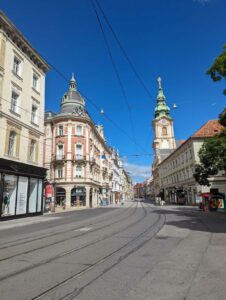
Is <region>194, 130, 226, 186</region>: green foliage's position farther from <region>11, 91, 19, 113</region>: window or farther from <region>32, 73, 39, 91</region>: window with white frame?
<region>32, 73, 39, 91</region>: window with white frame

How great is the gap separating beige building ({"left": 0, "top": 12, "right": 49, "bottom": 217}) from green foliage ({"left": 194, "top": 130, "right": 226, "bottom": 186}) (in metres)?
16.1

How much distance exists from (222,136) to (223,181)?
27.8 m

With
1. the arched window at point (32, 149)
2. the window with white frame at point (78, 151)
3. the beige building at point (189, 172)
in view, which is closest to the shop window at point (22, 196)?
the arched window at point (32, 149)

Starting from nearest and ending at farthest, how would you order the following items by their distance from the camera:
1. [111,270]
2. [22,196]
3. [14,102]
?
[111,270]
[22,196]
[14,102]

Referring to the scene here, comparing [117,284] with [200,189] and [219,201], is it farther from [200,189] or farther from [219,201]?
[200,189]

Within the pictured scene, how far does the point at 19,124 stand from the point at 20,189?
574 cm

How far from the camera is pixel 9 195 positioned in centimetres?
2158

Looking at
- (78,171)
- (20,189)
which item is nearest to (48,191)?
(20,189)

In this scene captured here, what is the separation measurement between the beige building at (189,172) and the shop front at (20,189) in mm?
24349

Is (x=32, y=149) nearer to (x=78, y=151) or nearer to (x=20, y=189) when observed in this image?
(x=20, y=189)

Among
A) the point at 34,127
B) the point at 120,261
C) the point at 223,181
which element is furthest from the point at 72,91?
the point at 120,261

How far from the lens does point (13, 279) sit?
17.5ft

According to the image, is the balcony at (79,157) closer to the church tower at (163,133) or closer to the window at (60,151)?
the window at (60,151)

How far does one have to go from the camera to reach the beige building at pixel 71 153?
45.9 m
